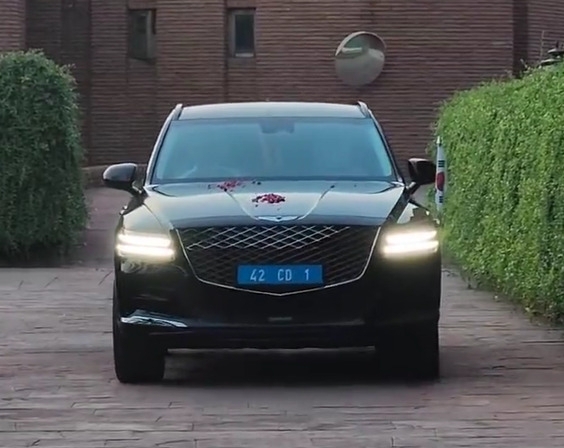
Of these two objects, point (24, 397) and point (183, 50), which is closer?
point (24, 397)

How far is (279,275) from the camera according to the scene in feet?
27.5

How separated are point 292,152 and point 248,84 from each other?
19.6 meters

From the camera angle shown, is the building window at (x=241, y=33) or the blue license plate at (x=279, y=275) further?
the building window at (x=241, y=33)

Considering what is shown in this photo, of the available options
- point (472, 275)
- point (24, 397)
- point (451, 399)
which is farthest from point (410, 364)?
point (472, 275)

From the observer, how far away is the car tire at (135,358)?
873cm

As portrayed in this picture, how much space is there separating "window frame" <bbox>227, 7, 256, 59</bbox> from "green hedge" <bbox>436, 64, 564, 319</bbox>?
13.2 metres

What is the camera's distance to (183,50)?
29.4m

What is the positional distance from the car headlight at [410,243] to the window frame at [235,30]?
20.9m

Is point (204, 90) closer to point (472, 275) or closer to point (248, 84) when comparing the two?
point (248, 84)

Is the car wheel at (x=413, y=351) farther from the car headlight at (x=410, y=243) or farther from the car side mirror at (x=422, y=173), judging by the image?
the car side mirror at (x=422, y=173)

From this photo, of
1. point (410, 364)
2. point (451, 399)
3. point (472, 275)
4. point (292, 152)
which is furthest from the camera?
point (472, 275)

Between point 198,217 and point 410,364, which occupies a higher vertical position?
point 198,217

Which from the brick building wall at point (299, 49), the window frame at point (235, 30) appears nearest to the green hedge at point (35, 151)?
the brick building wall at point (299, 49)

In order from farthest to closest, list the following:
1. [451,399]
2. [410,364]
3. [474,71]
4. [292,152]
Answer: [474,71], [292,152], [410,364], [451,399]
